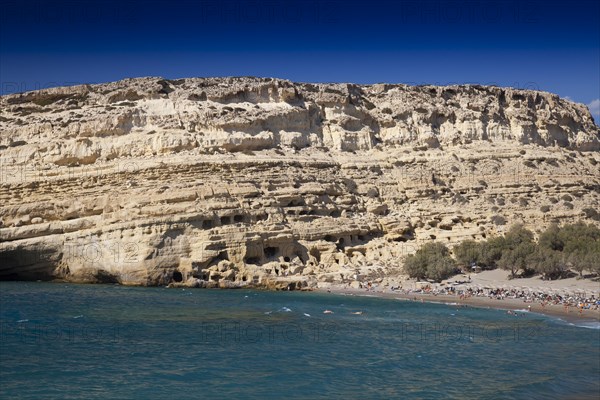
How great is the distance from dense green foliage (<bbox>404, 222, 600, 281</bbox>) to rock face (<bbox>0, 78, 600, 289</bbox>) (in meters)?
2.27

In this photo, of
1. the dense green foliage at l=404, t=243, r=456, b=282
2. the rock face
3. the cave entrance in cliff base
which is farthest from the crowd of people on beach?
the cave entrance in cliff base

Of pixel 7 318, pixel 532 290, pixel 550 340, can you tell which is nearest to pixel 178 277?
pixel 7 318

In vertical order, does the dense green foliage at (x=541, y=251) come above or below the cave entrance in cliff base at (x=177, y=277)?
above

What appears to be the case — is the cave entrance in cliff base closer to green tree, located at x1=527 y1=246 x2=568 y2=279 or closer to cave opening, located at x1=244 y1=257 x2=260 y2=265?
cave opening, located at x1=244 y1=257 x2=260 y2=265

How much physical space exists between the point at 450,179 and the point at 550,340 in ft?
90.1

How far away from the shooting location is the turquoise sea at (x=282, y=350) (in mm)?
17453

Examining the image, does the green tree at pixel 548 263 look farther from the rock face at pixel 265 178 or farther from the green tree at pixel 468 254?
the rock face at pixel 265 178

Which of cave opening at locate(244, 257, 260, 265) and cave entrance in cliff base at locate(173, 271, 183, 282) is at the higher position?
cave opening at locate(244, 257, 260, 265)

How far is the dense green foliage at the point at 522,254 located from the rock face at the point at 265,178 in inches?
89.4

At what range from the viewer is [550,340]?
23.8 m

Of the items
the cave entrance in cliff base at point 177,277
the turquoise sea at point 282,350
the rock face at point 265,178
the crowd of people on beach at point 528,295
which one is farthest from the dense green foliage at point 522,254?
the cave entrance in cliff base at point 177,277

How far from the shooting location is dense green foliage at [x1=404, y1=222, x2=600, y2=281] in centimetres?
3794

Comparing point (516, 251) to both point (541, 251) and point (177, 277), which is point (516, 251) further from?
point (177, 277)

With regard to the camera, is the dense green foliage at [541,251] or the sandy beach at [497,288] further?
the dense green foliage at [541,251]
